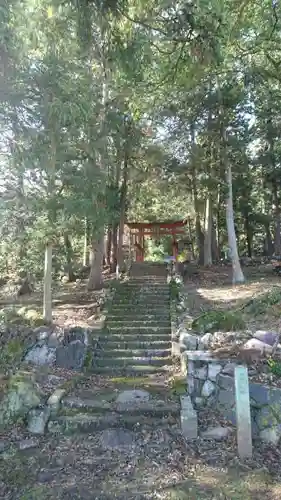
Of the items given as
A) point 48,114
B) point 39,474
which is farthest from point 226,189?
point 39,474

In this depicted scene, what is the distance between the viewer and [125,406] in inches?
190

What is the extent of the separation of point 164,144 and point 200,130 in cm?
163

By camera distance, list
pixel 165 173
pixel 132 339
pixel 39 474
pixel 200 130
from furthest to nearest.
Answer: pixel 165 173, pixel 200 130, pixel 132 339, pixel 39 474

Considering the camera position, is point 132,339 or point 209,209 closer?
point 132,339

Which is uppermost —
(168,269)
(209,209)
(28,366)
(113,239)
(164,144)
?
(164,144)

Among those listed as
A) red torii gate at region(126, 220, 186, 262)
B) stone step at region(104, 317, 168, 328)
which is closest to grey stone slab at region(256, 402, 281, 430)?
stone step at region(104, 317, 168, 328)

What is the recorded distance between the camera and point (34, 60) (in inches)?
235

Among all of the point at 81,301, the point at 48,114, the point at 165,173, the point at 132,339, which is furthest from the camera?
the point at 165,173

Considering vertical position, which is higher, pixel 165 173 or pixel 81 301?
pixel 165 173

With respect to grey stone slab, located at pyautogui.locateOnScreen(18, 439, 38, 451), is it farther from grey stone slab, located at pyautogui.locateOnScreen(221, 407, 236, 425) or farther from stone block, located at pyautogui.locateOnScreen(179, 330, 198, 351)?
stone block, located at pyautogui.locateOnScreen(179, 330, 198, 351)

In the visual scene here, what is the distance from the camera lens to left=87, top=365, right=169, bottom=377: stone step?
645 centimetres

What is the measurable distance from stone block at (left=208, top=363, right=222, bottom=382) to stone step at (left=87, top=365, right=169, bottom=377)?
168 centimetres

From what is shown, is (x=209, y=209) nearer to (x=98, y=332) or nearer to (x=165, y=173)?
(x=165, y=173)

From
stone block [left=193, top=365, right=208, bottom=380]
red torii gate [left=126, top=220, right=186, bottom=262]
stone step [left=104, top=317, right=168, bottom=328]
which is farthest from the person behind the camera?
red torii gate [left=126, top=220, right=186, bottom=262]
